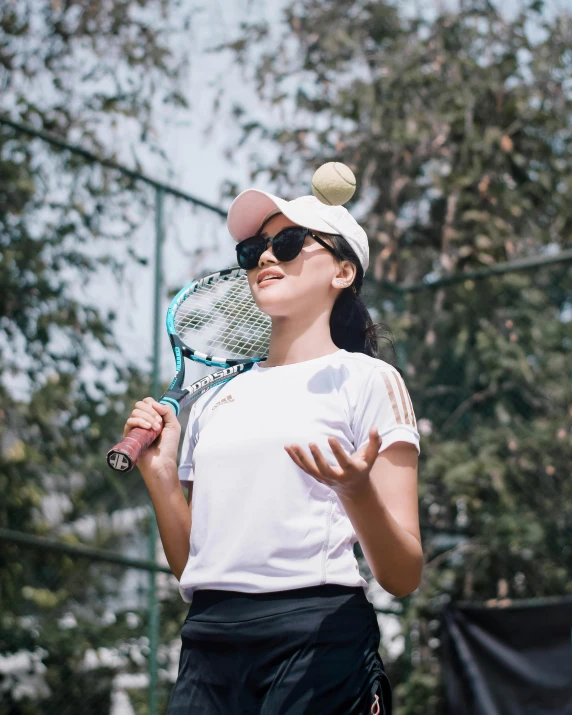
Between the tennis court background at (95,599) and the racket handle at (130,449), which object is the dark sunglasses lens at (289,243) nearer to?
the racket handle at (130,449)

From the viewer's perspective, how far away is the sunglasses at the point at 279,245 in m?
1.89

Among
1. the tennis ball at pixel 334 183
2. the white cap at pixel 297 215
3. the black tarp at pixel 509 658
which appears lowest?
the black tarp at pixel 509 658

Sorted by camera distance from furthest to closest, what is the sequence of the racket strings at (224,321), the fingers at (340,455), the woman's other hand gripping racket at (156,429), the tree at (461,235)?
the tree at (461,235) → the racket strings at (224,321) → the woman's other hand gripping racket at (156,429) → the fingers at (340,455)

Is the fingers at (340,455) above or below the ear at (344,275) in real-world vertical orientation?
below

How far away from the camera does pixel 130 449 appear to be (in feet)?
5.39

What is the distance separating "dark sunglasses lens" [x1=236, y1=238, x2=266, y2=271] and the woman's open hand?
57 centimetres

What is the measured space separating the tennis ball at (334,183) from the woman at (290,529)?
0.07 metres

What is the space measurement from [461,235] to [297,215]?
399cm

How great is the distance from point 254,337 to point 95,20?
3.69m

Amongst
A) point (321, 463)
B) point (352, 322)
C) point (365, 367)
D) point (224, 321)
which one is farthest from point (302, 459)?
point (224, 321)

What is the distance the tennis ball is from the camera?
72.9 inches

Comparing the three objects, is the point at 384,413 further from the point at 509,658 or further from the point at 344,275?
the point at 509,658

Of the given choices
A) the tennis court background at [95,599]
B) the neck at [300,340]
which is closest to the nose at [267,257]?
the neck at [300,340]

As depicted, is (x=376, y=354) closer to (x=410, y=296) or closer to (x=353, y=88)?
(x=410, y=296)
